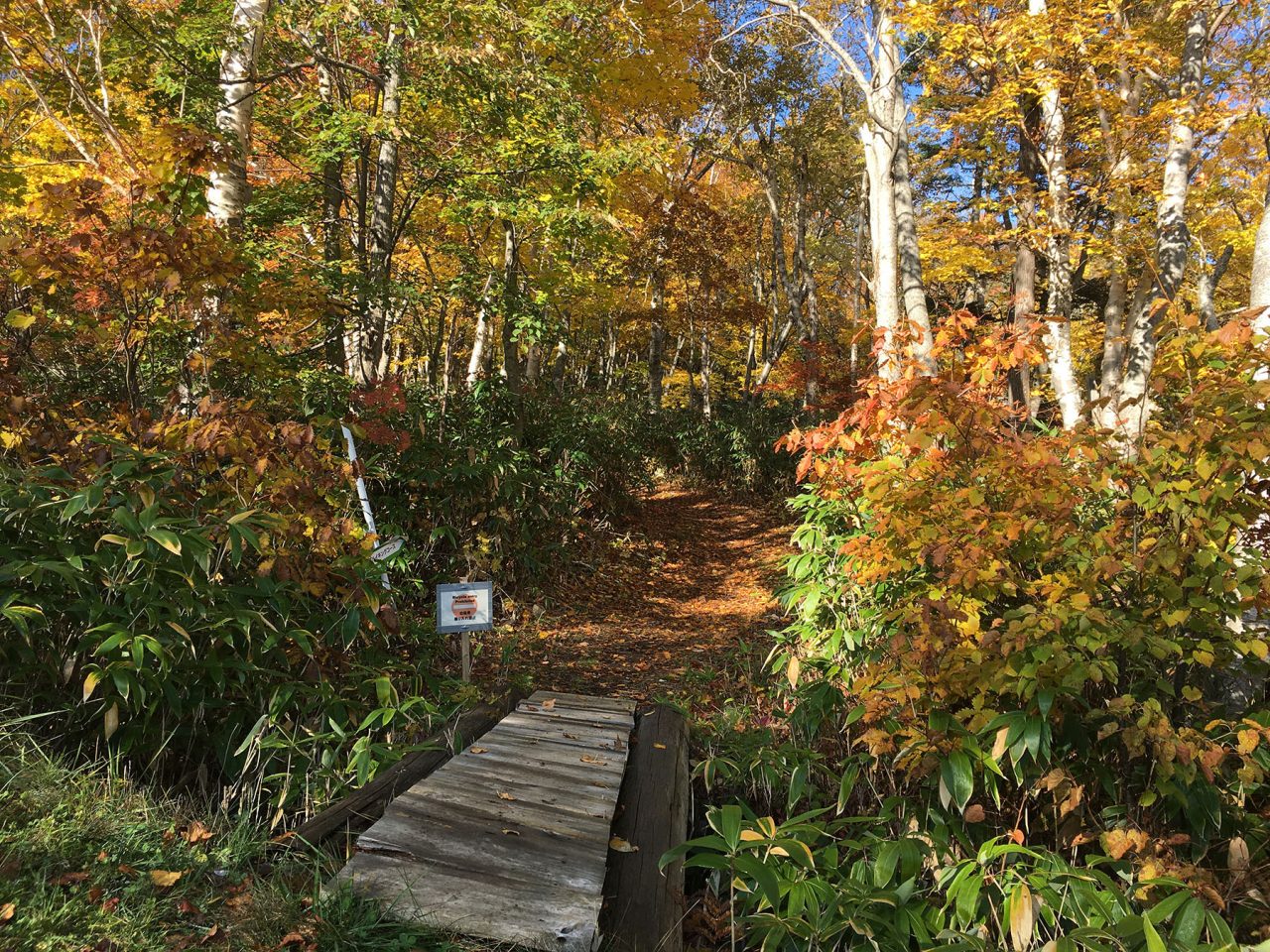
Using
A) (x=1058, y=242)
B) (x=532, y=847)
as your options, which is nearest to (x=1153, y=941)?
(x=532, y=847)

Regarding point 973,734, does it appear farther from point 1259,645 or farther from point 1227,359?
point 1227,359

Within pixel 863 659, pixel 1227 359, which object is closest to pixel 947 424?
pixel 1227 359

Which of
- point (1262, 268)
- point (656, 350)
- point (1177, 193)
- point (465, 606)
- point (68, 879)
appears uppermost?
point (656, 350)

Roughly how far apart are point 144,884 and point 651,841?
5.13 ft

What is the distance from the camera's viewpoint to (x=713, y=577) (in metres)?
8.87

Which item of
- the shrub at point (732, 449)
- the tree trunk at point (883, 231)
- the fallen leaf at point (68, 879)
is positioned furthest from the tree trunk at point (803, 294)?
the fallen leaf at point (68, 879)

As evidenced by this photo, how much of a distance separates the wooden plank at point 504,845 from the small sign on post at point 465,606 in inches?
37.2

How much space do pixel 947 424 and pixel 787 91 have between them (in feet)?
48.2

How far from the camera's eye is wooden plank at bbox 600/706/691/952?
207cm

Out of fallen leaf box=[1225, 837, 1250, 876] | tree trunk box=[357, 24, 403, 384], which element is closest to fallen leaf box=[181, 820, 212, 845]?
fallen leaf box=[1225, 837, 1250, 876]

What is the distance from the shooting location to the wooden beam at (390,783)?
235cm

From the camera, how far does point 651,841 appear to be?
250 centimetres

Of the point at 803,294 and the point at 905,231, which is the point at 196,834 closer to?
the point at 905,231

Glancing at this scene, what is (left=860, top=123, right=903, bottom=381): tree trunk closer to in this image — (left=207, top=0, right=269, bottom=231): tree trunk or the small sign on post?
the small sign on post
